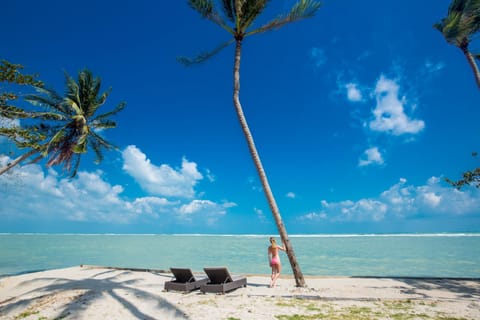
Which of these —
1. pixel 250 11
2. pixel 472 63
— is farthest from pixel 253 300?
pixel 472 63

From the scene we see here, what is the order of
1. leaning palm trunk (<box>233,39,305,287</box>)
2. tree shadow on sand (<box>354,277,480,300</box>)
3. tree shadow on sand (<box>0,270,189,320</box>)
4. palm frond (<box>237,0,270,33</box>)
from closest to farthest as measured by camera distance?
1. tree shadow on sand (<box>0,270,189,320</box>)
2. tree shadow on sand (<box>354,277,480,300</box>)
3. leaning palm trunk (<box>233,39,305,287</box>)
4. palm frond (<box>237,0,270,33</box>)

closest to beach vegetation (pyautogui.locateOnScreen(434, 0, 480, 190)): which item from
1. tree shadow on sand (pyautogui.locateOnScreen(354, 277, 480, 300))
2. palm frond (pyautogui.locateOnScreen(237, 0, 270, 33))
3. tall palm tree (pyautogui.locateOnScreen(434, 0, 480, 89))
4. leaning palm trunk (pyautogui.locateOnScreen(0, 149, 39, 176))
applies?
tall palm tree (pyautogui.locateOnScreen(434, 0, 480, 89))

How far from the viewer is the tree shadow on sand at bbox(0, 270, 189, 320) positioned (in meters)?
7.63

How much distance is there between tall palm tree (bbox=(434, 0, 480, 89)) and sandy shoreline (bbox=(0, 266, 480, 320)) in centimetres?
986

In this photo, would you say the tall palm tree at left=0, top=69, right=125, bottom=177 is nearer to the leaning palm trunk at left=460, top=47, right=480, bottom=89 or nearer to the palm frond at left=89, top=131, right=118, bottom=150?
the palm frond at left=89, top=131, right=118, bottom=150

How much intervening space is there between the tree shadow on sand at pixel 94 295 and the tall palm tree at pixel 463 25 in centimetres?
1533

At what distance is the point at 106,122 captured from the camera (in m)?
23.3

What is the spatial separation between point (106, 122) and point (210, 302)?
1901 centimetres

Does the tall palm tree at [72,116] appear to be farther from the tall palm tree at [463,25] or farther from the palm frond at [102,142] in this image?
the tall palm tree at [463,25]

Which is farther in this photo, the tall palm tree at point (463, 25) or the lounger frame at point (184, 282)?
the tall palm tree at point (463, 25)

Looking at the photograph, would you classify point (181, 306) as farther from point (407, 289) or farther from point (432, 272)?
point (432, 272)

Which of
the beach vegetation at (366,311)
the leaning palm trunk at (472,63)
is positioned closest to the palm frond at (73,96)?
the beach vegetation at (366,311)

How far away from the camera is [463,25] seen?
13.2m

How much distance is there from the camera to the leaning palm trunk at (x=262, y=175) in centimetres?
1055
